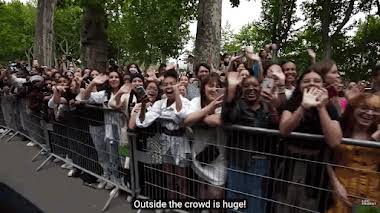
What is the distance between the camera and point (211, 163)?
13.8 ft

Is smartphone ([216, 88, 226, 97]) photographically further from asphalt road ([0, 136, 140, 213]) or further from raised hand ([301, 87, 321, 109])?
asphalt road ([0, 136, 140, 213])

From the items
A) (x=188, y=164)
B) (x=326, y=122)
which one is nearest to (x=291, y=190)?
(x=326, y=122)

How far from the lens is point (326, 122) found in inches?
131

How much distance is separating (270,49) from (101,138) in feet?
11.1

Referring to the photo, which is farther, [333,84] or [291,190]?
[333,84]

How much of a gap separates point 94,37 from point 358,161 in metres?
14.5

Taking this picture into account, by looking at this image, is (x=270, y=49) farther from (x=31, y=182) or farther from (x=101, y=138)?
(x=31, y=182)

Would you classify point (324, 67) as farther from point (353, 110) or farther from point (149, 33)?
point (149, 33)

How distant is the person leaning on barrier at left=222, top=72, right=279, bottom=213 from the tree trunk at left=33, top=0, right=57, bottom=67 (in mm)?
15660

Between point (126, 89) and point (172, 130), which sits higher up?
point (126, 89)

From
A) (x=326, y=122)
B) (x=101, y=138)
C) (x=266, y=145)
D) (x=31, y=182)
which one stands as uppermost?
(x=326, y=122)

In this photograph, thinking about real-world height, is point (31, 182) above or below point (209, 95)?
below

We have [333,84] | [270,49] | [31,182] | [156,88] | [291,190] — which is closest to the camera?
[291,190]

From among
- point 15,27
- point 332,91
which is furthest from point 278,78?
point 15,27
